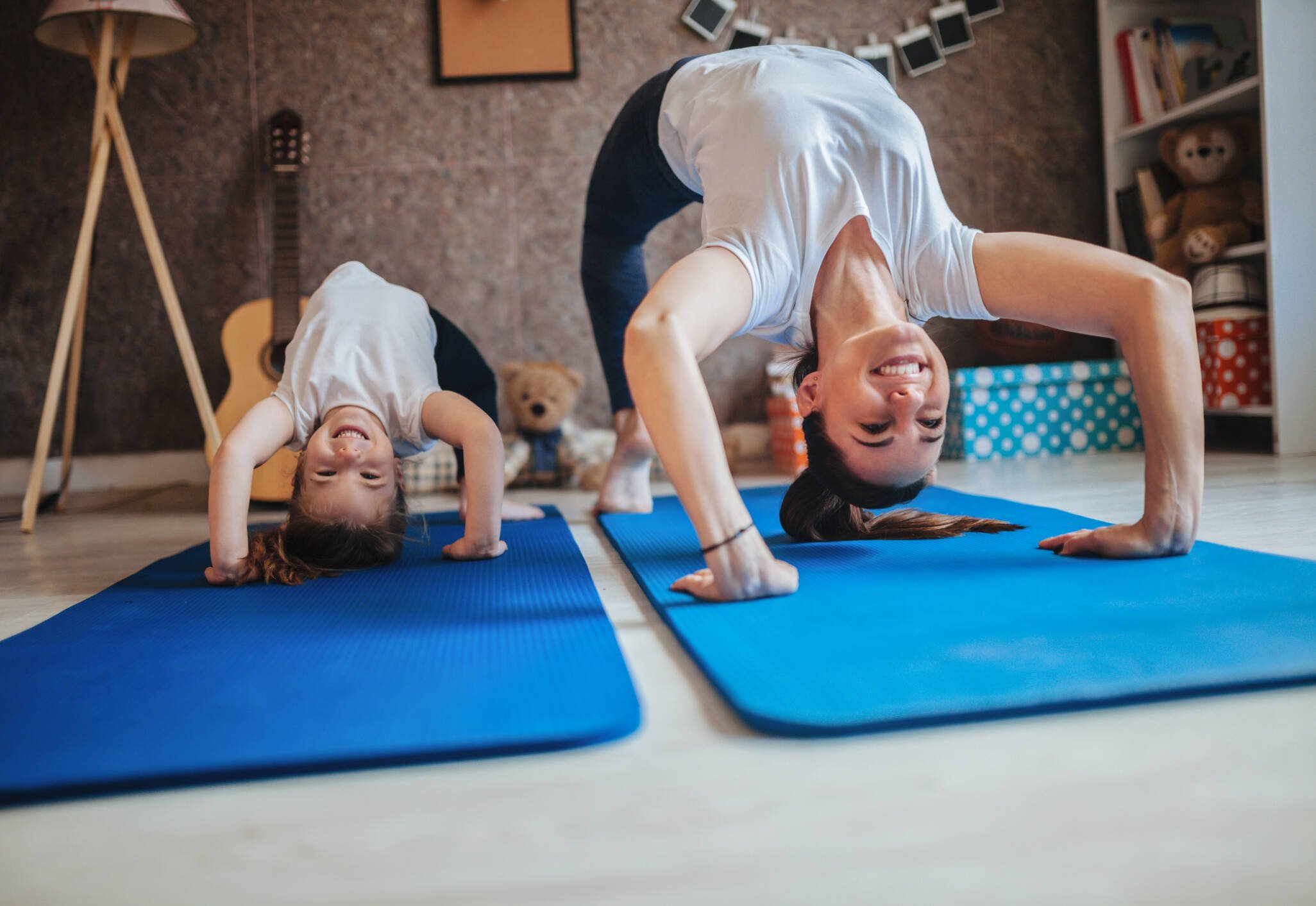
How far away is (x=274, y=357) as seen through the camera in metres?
2.86

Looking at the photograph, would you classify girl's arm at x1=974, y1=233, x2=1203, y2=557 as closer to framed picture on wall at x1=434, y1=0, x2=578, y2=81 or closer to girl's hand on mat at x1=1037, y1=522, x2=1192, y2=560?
girl's hand on mat at x1=1037, y1=522, x2=1192, y2=560

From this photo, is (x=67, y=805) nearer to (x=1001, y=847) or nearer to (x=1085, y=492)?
(x=1001, y=847)

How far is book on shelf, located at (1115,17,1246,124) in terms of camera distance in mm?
3109

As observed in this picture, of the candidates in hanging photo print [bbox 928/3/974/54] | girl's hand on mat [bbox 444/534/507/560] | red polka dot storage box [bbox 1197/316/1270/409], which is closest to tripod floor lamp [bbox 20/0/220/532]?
girl's hand on mat [bbox 444/534/507/560]

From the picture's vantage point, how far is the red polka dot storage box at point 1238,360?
280 centimetres

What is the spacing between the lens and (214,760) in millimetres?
712

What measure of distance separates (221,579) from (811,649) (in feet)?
3.34

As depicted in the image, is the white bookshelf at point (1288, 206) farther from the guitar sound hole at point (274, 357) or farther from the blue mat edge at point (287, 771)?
the guitar sound hole at point (274, 357)

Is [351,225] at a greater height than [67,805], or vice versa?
[351,225]

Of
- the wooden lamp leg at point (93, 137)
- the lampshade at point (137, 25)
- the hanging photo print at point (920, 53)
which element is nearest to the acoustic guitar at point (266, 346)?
the wooden lamp leg at point (93, 137)

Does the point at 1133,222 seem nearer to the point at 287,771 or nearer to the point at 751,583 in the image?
the point at 751,583

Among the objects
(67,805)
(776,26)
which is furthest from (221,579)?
(776,26)

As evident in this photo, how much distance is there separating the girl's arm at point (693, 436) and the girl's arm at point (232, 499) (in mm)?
734

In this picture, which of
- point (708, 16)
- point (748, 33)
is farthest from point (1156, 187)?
point (708, 16)
